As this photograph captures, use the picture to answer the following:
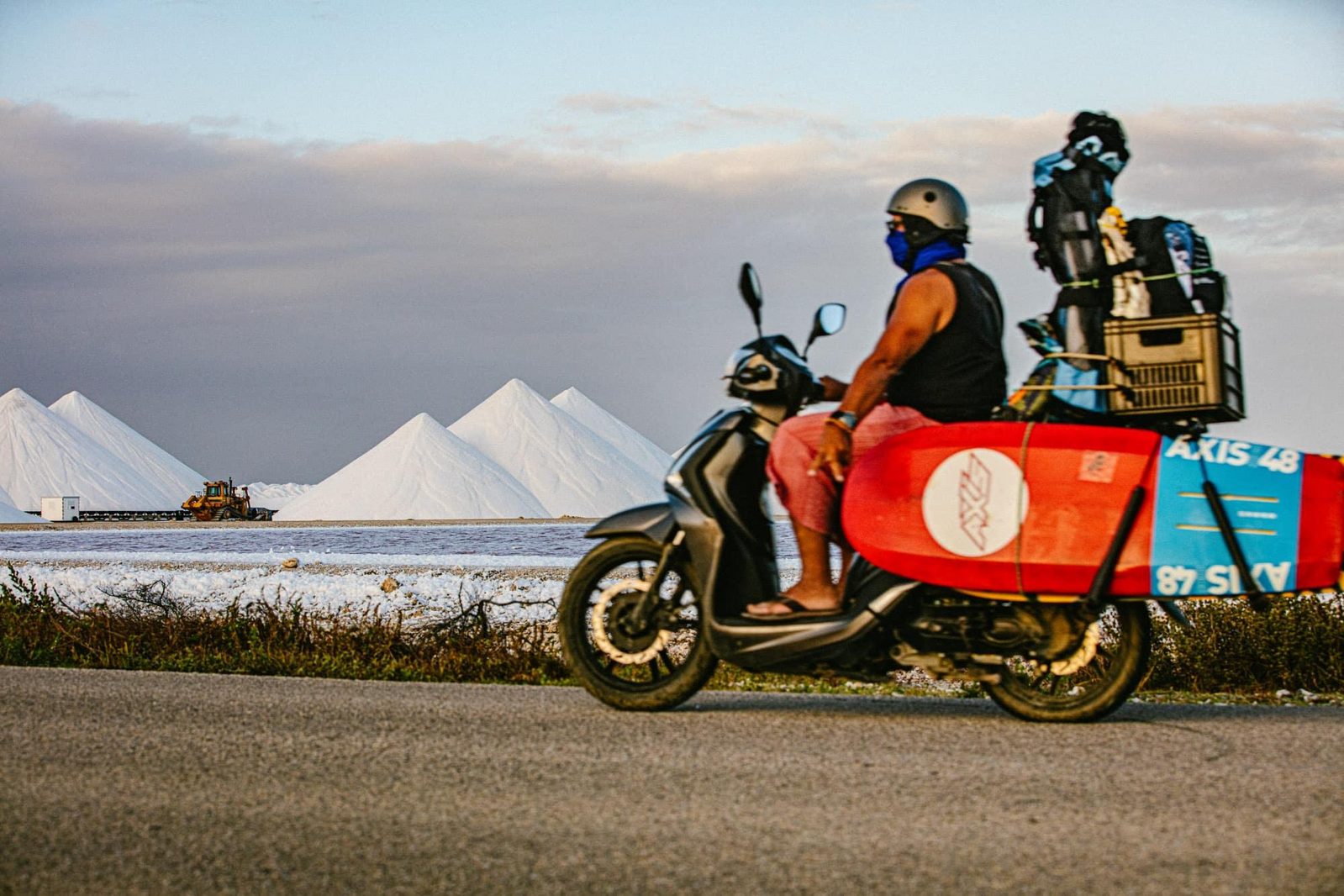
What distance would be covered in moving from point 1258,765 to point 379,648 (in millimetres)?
6032

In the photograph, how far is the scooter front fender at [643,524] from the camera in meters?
6.22

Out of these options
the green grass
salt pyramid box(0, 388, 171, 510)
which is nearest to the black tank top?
the green grass

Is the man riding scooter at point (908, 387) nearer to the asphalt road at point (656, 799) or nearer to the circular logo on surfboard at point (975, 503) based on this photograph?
the circular logo on surfboard at point (975, 503)

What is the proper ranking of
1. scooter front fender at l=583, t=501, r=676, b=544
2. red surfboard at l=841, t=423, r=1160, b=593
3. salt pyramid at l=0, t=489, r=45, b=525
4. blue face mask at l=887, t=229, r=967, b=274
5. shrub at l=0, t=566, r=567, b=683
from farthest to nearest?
1. salt pyramid at l=0, t=489, r=45, b=525
2. shrub at l=0, t=566, r=567, b=683
3. scooter front fender at l=583, t=501, r=676, b=544
4. blue face mask at l=887, t=229, r=967, b=274
5. red surfboard at l=841, t=423, r=1160, b=593

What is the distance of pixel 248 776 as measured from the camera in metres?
4.77

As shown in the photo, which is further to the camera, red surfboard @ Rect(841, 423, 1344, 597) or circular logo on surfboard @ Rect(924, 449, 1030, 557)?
circular logo on surfboard @ Rect(924, 449, 1030, 557)

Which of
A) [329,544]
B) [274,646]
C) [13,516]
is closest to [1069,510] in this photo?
[274,646]

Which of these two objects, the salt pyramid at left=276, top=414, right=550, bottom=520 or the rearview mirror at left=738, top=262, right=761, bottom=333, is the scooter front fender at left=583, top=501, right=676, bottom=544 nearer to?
the rearview mirror at left=738, top=262, right=761, bottom=333

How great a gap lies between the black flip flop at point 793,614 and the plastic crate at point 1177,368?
134 centimetres

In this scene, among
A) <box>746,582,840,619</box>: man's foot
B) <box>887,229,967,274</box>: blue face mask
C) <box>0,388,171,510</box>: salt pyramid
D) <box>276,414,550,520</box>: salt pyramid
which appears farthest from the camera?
<box>0,388,171,510</box>: salt pyramid

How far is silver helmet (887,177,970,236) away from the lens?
6.02 m

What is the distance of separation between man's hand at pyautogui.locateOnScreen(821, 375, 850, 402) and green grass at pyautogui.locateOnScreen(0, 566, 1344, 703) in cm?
225

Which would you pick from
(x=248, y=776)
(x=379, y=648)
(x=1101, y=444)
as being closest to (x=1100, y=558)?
(x=1101, y=444)

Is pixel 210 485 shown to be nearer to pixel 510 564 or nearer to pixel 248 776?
pixel 510 564
